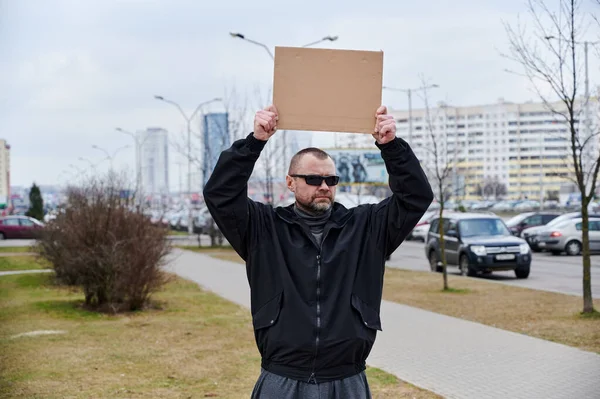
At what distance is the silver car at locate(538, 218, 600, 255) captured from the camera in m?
29.2

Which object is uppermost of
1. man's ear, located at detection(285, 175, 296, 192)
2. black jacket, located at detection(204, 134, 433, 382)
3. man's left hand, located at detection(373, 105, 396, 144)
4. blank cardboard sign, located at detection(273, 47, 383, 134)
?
blank cardboard sign, located at detection(273, 47, 383, 134)

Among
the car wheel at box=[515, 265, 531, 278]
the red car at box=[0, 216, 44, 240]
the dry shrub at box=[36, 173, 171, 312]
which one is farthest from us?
the red car at box=[0, 216, 44, 240]

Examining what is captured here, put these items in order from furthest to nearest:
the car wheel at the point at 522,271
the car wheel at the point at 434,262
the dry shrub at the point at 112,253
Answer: the car wheel at the point at 434,262, the car wheel at the point at 522,271, the dry shrub at the point at 112,253

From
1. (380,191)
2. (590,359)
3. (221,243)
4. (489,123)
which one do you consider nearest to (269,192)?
(221,243)

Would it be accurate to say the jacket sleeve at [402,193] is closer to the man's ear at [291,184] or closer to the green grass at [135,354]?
the man's ear at [291,184]

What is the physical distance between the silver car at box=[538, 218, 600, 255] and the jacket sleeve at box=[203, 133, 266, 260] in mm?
27334

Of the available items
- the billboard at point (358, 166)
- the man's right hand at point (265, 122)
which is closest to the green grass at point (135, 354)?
the man's right hand at point (265, 122)

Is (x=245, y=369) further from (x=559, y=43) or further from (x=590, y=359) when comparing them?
(x=559, y=43)

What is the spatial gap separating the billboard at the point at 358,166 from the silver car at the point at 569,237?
52.0 ft

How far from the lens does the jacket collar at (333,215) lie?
149 inches

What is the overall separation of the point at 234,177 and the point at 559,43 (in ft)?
32.6

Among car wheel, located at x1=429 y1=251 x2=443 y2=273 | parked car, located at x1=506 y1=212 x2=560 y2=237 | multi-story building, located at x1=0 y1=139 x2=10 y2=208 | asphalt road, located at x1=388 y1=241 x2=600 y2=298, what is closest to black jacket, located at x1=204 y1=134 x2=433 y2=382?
asphalt road, located at x1=388 y1=241 x2=600 y2=298

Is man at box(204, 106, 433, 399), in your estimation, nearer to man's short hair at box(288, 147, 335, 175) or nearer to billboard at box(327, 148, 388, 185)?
man's short hair at box(288, 147, 335, 175)

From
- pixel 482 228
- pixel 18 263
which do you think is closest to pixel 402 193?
pixel 482 228
